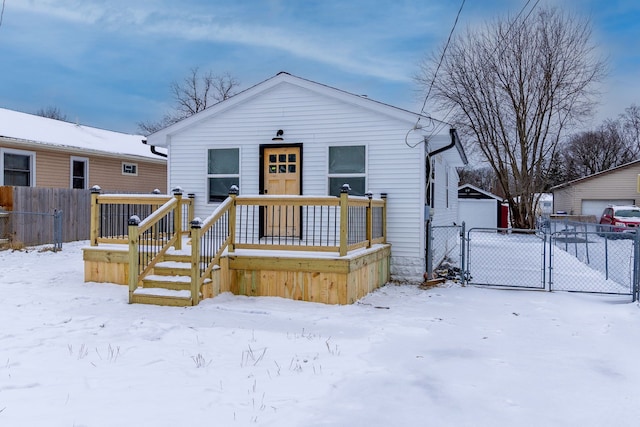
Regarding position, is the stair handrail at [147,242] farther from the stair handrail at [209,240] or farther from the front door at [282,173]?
the front door at [282,173]

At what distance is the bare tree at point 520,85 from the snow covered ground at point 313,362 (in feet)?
58.4

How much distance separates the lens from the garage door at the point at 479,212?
24.0 metres

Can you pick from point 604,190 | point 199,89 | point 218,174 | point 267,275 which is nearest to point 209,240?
point 267,275

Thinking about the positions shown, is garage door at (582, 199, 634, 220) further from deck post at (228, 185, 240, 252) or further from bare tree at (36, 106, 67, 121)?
bare tree at (36, 106, 67, 121)

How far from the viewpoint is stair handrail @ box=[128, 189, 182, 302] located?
6551mm

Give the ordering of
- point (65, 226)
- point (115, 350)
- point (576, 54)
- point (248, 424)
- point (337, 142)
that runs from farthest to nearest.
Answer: point (576, 54) → point (65, 226) → point (337, 142) → point (115, 350) → point (248, 424)

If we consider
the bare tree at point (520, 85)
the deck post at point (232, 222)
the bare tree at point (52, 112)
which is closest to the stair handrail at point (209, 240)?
the deck post at point (232, 222)

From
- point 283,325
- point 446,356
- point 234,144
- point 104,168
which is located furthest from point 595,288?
point 104,168

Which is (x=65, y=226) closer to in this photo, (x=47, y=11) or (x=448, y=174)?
(x=47, y=11)

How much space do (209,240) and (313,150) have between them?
3051 millimetres

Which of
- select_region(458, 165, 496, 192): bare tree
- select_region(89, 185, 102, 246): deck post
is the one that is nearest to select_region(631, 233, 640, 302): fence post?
select_region(89, 185, 102, 246): deck post

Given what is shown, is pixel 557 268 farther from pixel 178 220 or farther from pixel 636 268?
pixel 178 220

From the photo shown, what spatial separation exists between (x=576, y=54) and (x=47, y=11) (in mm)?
21423

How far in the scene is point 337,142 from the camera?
30.1 ft
